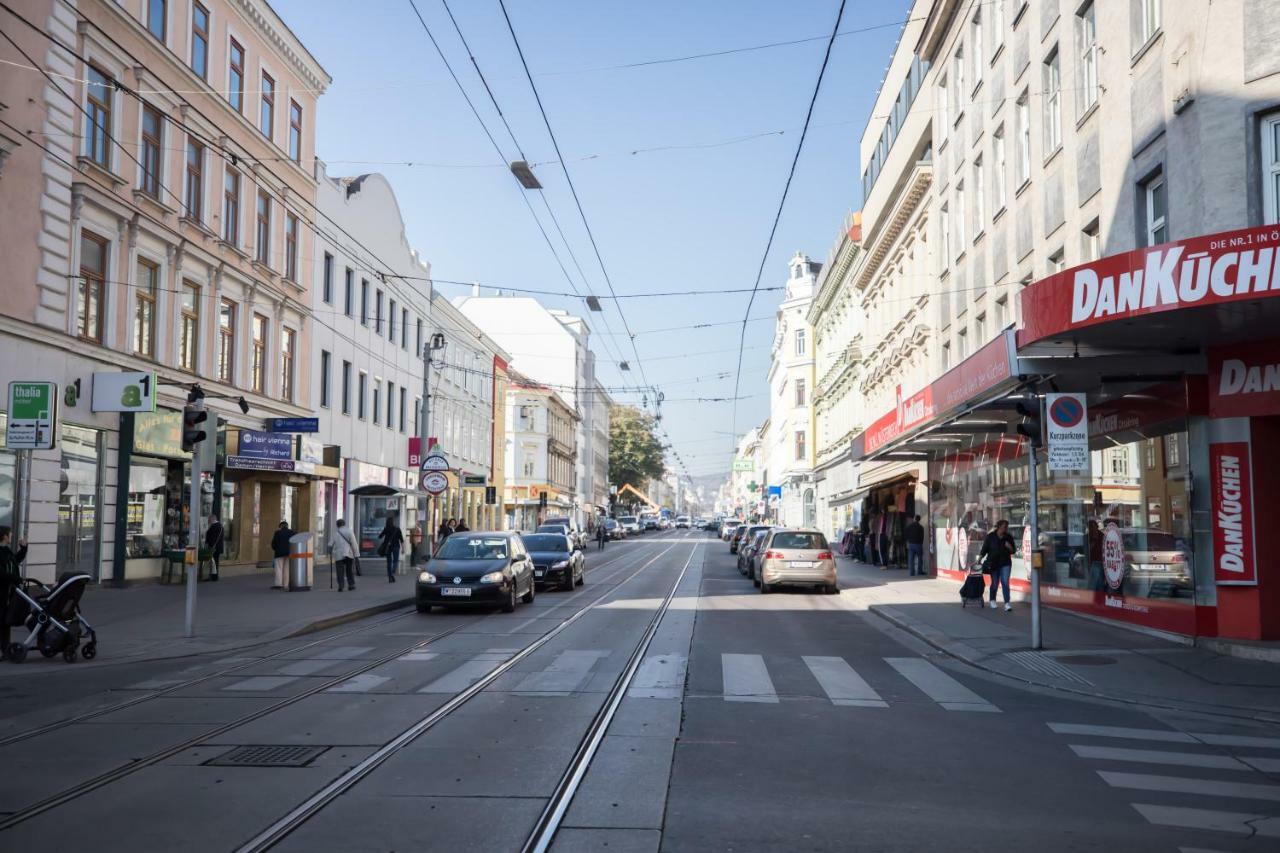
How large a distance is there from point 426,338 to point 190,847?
143 feet

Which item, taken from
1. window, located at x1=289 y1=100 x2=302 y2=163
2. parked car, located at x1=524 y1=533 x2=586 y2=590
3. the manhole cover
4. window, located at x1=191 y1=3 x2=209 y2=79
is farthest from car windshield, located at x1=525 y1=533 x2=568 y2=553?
the manhole cover

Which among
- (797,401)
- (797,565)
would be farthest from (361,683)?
(797,401)

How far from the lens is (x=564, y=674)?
12.1m

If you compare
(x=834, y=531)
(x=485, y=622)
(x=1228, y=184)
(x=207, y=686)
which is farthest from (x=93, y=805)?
A: (x=834, y=531)

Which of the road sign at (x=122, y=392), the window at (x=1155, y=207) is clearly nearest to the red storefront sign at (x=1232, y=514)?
the window at (x=1155, y=207)

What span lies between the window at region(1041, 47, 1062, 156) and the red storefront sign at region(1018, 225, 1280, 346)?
8965mm

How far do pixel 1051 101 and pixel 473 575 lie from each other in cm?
1401

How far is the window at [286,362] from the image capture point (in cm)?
3269

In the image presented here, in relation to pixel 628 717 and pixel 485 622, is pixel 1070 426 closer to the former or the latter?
pixel 628 717

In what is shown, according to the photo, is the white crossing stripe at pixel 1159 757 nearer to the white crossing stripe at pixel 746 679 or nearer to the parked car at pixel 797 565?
the white crossing stripe at pixel 746 679

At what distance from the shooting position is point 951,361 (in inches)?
1188

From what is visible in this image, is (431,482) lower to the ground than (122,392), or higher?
lower

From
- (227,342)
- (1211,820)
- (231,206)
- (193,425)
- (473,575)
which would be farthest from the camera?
(227,342)

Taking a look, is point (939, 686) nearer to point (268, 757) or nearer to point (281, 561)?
point (268, 757)
